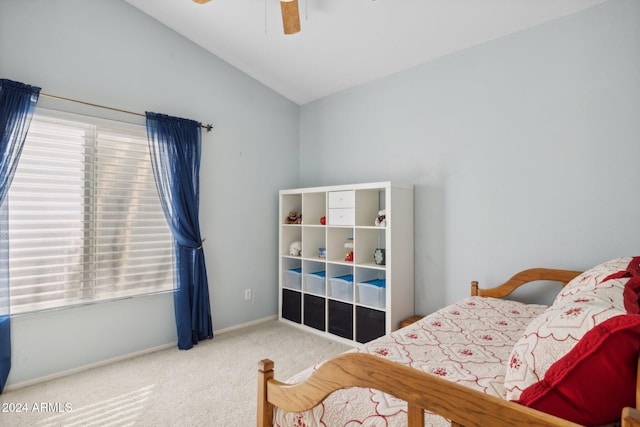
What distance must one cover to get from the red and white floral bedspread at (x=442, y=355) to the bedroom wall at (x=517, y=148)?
51cm

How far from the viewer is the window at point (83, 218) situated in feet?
7.89

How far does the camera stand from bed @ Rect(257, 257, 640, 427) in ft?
2.65

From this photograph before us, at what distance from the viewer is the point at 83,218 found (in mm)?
2648

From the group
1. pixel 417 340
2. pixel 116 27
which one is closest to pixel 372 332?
pixel 417 340

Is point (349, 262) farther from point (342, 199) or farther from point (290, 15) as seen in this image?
point (290, 15)

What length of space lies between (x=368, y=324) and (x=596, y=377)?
2231mm

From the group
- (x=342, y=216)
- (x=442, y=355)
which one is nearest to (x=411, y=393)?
(x=442, y=355)

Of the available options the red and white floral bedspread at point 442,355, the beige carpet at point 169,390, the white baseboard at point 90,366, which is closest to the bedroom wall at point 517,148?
the red and white floral bedspread at point 442,355

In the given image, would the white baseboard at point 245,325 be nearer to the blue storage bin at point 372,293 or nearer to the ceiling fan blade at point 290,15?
the blue storage bin at point 372,293

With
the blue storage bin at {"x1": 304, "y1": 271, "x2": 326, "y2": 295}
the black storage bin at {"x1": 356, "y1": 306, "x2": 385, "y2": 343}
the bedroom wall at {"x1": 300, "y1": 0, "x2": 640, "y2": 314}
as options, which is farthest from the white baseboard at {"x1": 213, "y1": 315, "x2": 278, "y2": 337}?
the bedroom wall at {"x1": 300, "y1": 0, "x2": 640, "y2": 314}

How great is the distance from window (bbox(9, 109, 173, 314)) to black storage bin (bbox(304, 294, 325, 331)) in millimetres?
1319

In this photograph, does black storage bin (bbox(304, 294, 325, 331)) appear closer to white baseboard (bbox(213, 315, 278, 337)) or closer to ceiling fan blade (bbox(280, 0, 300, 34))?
white baseboard (bbox(213, 315, 278, 337))

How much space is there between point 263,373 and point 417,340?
0.81m

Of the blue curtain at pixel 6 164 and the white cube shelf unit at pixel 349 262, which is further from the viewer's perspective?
the white cube shelf unit at pixel 349 262
